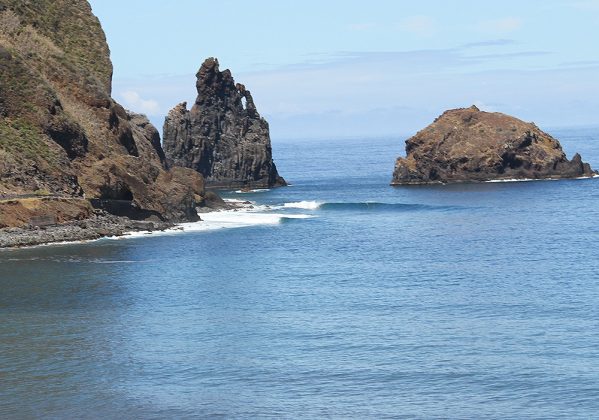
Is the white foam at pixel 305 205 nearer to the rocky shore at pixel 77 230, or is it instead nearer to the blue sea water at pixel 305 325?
the blue sea water at pixel 305 325

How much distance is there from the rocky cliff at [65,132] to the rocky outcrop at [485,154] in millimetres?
62807

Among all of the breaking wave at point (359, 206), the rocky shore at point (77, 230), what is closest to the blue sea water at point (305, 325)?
the rocky shore at point (77, 230)

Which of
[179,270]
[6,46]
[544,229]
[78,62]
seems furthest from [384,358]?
[78,62]

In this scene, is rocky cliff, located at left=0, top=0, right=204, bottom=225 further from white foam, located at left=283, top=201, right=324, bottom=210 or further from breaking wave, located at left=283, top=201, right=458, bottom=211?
breaking wave, located at left=283, top=201, right=458, bottom=211

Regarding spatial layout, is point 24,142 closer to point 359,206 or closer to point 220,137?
point 359,206

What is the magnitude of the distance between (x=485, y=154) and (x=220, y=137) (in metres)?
46.0

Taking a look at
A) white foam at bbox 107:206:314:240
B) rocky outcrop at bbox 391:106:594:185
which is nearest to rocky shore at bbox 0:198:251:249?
white foam at bbox 107:206:314:240

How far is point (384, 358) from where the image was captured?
4822 centimetres

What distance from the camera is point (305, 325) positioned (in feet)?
186

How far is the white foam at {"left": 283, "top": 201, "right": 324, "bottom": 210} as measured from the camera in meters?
140

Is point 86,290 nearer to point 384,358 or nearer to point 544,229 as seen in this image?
point 384,358

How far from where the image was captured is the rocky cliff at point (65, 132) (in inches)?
3964

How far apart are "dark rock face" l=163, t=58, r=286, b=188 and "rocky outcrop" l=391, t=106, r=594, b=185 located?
24283 millimetres

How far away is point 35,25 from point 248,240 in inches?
1781
